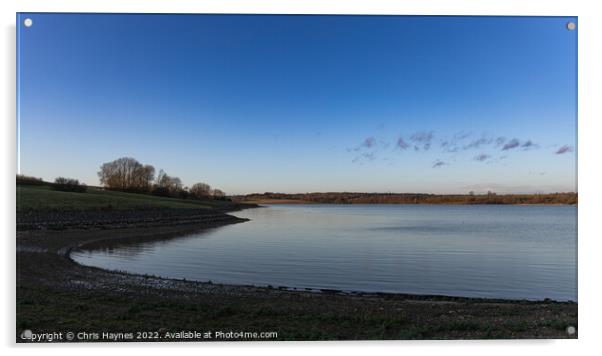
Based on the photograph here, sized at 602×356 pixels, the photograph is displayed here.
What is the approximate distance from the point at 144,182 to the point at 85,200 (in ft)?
5.42

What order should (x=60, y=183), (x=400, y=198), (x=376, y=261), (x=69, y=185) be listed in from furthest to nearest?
(x=376, y=261) → (x=400, y=198) → (x=69, y=185) → (x=60, y=183)

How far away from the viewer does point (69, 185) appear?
6.52m

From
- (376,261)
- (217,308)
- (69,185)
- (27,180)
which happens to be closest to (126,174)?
(69,185)

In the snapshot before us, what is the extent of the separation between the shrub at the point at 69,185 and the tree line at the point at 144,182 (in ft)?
1.15

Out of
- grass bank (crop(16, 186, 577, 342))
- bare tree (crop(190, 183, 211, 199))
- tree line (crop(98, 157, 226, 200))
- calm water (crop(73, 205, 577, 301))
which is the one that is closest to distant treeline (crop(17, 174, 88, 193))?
grass bank (crop(16, 186, 577, 342))

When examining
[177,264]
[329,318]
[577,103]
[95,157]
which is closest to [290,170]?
[329,318]

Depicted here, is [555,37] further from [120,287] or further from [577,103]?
[120,287]

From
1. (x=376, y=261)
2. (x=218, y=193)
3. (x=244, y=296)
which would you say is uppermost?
(x=218, y=193)

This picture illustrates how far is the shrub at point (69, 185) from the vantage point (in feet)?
20.3

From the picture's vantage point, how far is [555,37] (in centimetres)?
550

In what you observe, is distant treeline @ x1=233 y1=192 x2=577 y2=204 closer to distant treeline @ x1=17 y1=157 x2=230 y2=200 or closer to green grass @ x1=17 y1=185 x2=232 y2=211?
distant treeline @ x1=17 y1=157 x2=230 y2=200

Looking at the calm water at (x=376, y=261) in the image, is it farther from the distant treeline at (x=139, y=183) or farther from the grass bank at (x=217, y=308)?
the distant treeline at (x=139, y=183)

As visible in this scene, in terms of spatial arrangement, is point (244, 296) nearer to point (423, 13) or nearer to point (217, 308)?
point (217, 308)

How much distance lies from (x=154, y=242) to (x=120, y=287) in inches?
312
